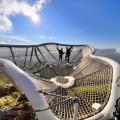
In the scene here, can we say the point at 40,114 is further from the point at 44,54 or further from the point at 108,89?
the point at 44,54

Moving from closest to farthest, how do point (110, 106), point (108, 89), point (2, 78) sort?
point (110, 106), point (108, 89), point (2, 78)

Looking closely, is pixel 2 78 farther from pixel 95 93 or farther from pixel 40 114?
pixel 40 114

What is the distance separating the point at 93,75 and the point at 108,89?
203cm

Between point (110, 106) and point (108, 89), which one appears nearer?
point (110, 106)

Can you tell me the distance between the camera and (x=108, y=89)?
9.19 metres

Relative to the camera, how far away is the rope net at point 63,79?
316 inches

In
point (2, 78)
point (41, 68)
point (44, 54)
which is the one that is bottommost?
point (2, 78)

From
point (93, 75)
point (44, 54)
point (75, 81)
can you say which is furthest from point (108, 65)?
point (44, 54)

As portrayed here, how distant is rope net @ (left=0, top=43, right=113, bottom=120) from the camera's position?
8039 mm

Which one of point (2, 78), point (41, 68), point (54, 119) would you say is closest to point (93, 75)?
point (54, 119)

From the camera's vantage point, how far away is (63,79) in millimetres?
12039

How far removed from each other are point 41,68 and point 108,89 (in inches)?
316

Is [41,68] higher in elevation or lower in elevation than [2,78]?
higher

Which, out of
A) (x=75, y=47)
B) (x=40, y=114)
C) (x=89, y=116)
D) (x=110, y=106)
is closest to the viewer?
(x=40, y=114)
